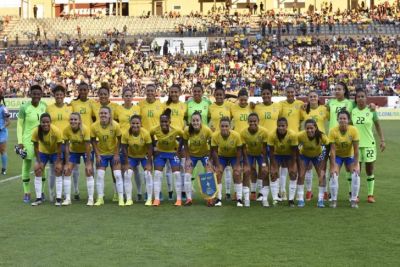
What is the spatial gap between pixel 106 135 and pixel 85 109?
1138 mm

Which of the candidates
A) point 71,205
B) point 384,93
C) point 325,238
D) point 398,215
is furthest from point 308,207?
point 384,93

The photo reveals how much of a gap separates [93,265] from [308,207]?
5247 millimetres

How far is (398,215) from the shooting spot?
1270cm

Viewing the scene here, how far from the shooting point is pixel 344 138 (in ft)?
45.0

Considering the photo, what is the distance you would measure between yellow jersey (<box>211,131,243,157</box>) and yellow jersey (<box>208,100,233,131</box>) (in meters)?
1.05

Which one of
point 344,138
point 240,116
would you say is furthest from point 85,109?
point 344,138

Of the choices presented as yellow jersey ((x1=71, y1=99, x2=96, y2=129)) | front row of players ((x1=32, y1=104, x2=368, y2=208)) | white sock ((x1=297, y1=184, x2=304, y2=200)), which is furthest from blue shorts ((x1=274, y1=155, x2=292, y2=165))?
yellow jersey ((x1=71, y1=99, x2=96, y2=129))

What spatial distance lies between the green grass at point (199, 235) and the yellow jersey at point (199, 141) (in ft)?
2.77

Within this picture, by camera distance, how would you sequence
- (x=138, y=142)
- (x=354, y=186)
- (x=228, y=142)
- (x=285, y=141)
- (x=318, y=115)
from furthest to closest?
(x=318, y=115) → (x=138, y=142) → (x=228, y=142) → (x=285, y=141) → (x=354, y=186)

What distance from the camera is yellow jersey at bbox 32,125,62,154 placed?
46.2ft

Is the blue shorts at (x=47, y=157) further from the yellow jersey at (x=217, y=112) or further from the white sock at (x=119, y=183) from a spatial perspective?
the yellow jersey at (x=217, y=112)

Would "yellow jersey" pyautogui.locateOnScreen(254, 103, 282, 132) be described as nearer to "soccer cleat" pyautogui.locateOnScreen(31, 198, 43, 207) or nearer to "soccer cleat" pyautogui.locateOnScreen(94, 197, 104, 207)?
"soccer cleat" pyautogui.locateOnScreen(94, 197, 104, 207)

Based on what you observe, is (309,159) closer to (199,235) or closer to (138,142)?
(138,142)

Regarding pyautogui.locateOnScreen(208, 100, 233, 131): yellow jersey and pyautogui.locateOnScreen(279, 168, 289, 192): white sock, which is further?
pyautogui.locateOnScreen(208, 100, 233, 131): yellow jersey
